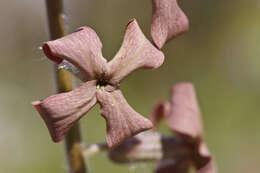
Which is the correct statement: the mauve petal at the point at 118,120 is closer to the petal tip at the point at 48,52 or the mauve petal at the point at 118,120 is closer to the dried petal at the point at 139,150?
the petal tip at the point at 48,52

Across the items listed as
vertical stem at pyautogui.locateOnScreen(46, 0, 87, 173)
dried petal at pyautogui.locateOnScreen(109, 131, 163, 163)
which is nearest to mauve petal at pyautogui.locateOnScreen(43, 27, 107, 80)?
vertical stem at pyautogui.locateOnScreen(46, 0, 87, 173)

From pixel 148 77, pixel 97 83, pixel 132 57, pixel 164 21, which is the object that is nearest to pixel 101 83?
pixel 97 83

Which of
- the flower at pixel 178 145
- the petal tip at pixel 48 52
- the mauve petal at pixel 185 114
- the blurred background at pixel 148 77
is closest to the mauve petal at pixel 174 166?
the flower at pixel 178 145

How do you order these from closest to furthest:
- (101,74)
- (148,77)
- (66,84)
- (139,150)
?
1. (101,74)
2. (66,84)
3. (139,150)
4. (148,77)

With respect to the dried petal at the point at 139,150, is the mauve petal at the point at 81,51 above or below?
above

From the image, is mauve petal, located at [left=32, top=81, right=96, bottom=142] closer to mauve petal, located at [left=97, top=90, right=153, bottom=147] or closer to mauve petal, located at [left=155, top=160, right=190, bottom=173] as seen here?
mauve petal, located at [left=97, top=90, right=153, bottom=147]

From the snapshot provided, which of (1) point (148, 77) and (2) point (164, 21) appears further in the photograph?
(1) point (148, 77)

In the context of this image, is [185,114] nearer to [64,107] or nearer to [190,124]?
[190,124]

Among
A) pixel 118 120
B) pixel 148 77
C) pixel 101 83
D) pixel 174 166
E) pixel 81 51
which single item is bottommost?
pixel 148 77
